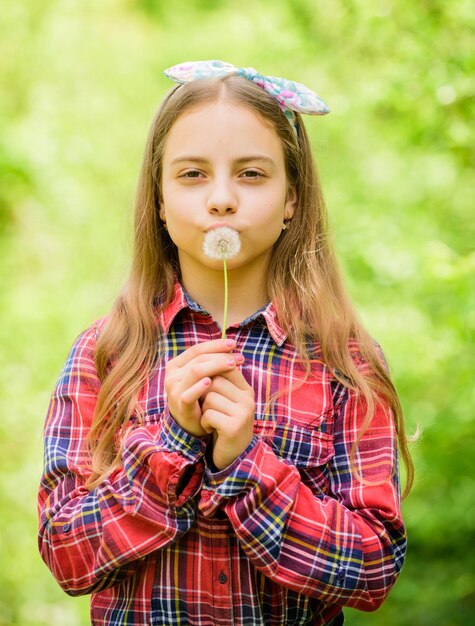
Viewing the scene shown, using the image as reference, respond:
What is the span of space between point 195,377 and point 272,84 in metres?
0.75

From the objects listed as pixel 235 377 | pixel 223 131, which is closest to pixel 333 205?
pixel 223 131

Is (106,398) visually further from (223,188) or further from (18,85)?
(18,85)

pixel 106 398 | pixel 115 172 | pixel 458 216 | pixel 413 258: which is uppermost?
pixel 115 172

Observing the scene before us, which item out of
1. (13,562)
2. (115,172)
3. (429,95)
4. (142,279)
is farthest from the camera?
(115,172)

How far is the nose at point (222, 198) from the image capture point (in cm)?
176

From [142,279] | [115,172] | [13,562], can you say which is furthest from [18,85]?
[142,279]

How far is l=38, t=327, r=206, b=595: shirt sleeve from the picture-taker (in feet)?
5.57

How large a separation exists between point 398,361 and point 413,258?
609mm

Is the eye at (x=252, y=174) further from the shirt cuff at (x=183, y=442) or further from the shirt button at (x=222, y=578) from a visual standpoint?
the shirt button at (x=222, y=578)

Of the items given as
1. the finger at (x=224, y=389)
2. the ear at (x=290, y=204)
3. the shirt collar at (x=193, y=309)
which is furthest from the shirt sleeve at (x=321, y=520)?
the ear at (x=290, y=204)

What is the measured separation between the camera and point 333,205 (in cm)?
412

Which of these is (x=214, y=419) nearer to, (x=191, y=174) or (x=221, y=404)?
(x=221, y=404)

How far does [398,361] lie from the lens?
408cm

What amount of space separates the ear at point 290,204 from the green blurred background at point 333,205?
0.44 m
